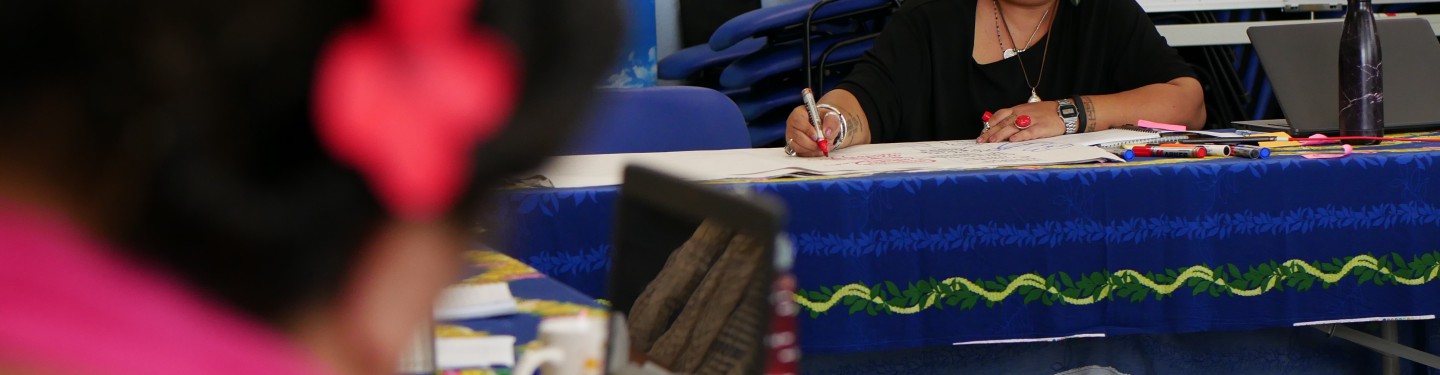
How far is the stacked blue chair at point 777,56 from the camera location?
3070mm

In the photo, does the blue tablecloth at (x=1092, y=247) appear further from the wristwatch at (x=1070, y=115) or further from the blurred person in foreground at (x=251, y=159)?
the blurred person in foreground at (x=251, y=159)

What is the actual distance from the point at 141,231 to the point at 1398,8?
4091 mm

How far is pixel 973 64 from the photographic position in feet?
7.79

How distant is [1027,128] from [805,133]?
1.34 ft

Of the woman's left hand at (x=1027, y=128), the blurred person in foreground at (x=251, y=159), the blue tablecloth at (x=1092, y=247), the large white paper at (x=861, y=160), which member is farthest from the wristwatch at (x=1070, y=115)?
the blurred person in foreground at (x=251, y=159)

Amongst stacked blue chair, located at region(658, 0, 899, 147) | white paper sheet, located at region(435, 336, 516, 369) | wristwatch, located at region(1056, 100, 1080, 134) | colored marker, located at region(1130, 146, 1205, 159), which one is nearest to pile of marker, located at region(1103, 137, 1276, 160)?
colored marker, located at region(1130, 146, 1205, 159)

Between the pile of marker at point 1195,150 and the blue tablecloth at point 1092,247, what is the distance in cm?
5

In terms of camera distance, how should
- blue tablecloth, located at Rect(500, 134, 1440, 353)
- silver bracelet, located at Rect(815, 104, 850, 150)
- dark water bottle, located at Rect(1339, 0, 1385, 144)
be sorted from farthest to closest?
1. silver bracelet, located at Rect(815, 104, 850, 150)
2. dark water bottle, located at Rect(1339, 0, 1385, 144)
3. blue tablecloth, located at Rect(500, 134, 1440, 353)

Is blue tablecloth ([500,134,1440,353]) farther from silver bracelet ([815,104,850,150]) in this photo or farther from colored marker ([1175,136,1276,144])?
silver bracelet ([815,104,850,150])

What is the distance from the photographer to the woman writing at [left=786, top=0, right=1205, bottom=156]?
2.34 metres

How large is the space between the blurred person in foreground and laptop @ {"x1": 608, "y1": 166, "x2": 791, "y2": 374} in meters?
0.33

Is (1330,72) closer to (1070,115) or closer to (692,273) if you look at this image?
(1070,115)

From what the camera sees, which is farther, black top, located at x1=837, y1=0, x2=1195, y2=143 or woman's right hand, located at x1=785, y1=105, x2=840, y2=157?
black top, located at x1=837, y1=0, x2=1195, y2=143

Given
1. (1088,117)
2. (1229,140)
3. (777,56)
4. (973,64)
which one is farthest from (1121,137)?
(777,56)
